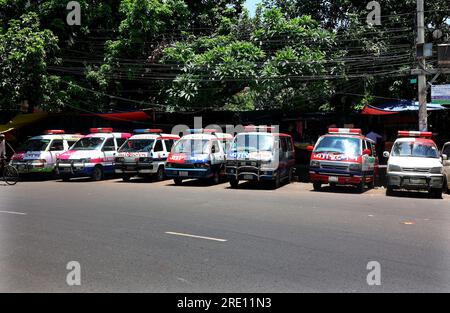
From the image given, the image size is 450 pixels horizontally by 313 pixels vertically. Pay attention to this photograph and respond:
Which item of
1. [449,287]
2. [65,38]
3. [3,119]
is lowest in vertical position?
[449,287]

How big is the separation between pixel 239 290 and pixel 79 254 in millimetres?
2774

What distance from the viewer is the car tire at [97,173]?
64.2ft

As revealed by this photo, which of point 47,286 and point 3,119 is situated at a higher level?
point 3,119

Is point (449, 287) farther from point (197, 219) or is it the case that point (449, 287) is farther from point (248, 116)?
point (248, 116)

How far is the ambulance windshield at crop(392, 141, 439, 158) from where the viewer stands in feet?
51.5

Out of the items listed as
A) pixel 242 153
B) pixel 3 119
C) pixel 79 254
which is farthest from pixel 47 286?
pixel 3 119

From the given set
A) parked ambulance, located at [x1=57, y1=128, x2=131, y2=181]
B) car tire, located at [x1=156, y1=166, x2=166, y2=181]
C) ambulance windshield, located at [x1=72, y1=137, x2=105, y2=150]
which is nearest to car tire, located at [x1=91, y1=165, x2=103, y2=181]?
parked ambulance, located at [x1=57, y1=128, x2=131, y2=181]

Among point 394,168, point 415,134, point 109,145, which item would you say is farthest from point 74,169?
point 415,134

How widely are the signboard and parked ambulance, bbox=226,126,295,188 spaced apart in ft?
24.3

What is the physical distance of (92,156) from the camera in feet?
63.9

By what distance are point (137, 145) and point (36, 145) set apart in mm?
4845

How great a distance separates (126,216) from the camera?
398 inches

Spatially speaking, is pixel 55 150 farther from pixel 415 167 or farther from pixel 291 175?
pixel 415 167

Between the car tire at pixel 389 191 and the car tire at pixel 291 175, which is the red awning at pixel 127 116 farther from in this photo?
the car tire at pixel 389 191
